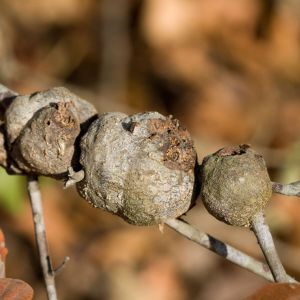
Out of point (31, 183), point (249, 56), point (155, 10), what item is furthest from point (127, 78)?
point (31, 183)

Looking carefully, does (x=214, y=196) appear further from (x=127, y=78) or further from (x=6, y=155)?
(x=127, y=78)

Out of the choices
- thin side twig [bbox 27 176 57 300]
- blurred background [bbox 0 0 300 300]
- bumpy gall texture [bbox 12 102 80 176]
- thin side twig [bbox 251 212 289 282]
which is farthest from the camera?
blurred background [bbox 0 0 300 300]

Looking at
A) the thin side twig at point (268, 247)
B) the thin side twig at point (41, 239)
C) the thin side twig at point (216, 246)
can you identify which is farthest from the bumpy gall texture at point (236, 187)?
the thin side twig at point (41, 239)

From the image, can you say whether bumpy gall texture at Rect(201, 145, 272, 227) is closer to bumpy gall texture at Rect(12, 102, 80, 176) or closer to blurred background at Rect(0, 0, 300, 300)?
bumpy gall texture at Rect(12, 102, 80, 176)

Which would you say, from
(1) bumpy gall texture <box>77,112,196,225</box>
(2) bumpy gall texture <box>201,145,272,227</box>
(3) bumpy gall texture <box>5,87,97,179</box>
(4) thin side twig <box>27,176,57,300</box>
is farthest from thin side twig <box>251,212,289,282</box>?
(4) thin side twig <box>27,176,57,300</box>

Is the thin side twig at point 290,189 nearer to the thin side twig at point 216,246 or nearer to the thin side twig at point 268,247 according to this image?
the thin side twig at point 268,247

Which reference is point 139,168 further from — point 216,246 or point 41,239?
point 41,239
